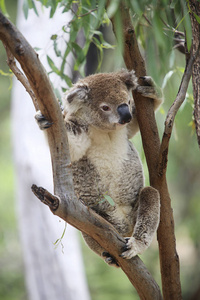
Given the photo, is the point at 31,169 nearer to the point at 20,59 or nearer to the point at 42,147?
the point at 42,147

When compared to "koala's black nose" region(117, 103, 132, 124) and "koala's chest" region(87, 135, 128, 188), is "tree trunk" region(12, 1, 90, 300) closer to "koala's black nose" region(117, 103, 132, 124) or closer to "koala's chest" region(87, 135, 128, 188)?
"koala's chest" region(87, 135, 128, 188)

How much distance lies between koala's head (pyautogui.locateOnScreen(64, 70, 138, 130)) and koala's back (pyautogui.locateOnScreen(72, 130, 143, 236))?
151 millimetres

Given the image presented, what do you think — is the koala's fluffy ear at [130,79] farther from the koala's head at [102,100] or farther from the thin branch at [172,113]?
the thin branch at [172,113]

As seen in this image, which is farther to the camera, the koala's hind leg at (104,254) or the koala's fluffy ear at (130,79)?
the koala's fluffy ear at (130,79)

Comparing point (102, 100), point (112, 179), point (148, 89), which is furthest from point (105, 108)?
point (112, 179)

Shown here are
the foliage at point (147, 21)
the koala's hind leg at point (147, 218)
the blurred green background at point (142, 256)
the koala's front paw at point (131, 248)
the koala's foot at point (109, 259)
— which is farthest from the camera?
the blurred green background at point (142, 256)

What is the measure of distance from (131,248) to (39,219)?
10.1 ft

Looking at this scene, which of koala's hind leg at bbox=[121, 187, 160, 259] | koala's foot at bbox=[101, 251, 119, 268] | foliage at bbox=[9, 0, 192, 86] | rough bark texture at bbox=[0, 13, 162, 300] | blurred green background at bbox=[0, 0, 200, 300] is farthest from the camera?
blurred green background at bbox=[0, 0, 200, 300]

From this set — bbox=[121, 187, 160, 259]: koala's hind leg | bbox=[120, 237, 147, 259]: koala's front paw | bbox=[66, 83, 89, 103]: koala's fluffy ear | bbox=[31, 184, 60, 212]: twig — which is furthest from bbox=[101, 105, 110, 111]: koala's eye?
bbox=[31, 184, 60, 212]: twig

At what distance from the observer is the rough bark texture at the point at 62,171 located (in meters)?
1.43

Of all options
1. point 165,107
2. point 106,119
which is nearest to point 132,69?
point 106,119

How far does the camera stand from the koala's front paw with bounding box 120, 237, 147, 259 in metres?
1.98

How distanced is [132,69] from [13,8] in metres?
6.46

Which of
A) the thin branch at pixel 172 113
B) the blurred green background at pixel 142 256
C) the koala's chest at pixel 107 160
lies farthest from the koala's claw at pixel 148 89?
the blurred green background at pixel 142 256
